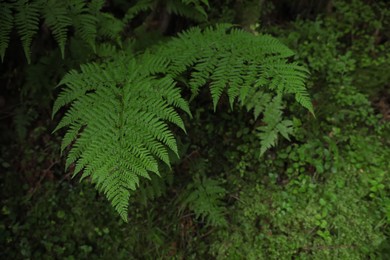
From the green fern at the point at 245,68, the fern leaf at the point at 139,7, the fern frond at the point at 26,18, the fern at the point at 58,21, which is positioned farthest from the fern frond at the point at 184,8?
the fern frond at the point at 26,18

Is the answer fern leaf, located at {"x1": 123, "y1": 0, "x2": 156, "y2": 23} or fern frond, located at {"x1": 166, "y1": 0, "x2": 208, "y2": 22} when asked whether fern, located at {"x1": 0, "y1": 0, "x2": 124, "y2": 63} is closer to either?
fern leaf, located at {"x1": 123, "y1": 0, "x2": 156, "y2": 23}

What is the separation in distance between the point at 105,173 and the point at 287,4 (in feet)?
10.1

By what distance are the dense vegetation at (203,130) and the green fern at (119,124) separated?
0.5 inches

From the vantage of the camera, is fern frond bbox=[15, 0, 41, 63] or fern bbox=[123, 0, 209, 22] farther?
fern bbox=[123, 0, 209, 22]

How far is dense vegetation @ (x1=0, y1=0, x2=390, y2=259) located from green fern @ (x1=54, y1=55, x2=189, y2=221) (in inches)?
0.5

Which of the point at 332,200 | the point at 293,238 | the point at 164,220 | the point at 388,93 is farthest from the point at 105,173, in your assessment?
the point at 388,93

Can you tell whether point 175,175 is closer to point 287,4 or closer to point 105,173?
point 105,173

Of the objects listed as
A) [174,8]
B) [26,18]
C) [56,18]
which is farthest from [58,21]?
[174,8]

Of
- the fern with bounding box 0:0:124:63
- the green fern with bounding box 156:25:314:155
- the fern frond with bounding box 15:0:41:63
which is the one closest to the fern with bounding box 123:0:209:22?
the fern with bounding box 0:0:124:63

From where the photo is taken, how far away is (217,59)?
112 inches

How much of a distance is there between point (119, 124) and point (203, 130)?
4.13 ft

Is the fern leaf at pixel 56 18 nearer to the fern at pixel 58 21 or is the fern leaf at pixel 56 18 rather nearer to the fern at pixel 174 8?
the fern at pixel 58 21

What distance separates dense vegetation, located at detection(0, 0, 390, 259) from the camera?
2.68m

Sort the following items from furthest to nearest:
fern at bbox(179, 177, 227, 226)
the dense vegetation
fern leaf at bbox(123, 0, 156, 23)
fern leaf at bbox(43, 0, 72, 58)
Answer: fern leaf at bbox(123, 0, 156, 23), fern at bbox(179, 177, 227, 226), fern leaf at bbox(43, 0, 72, 58), the dense vegetation
